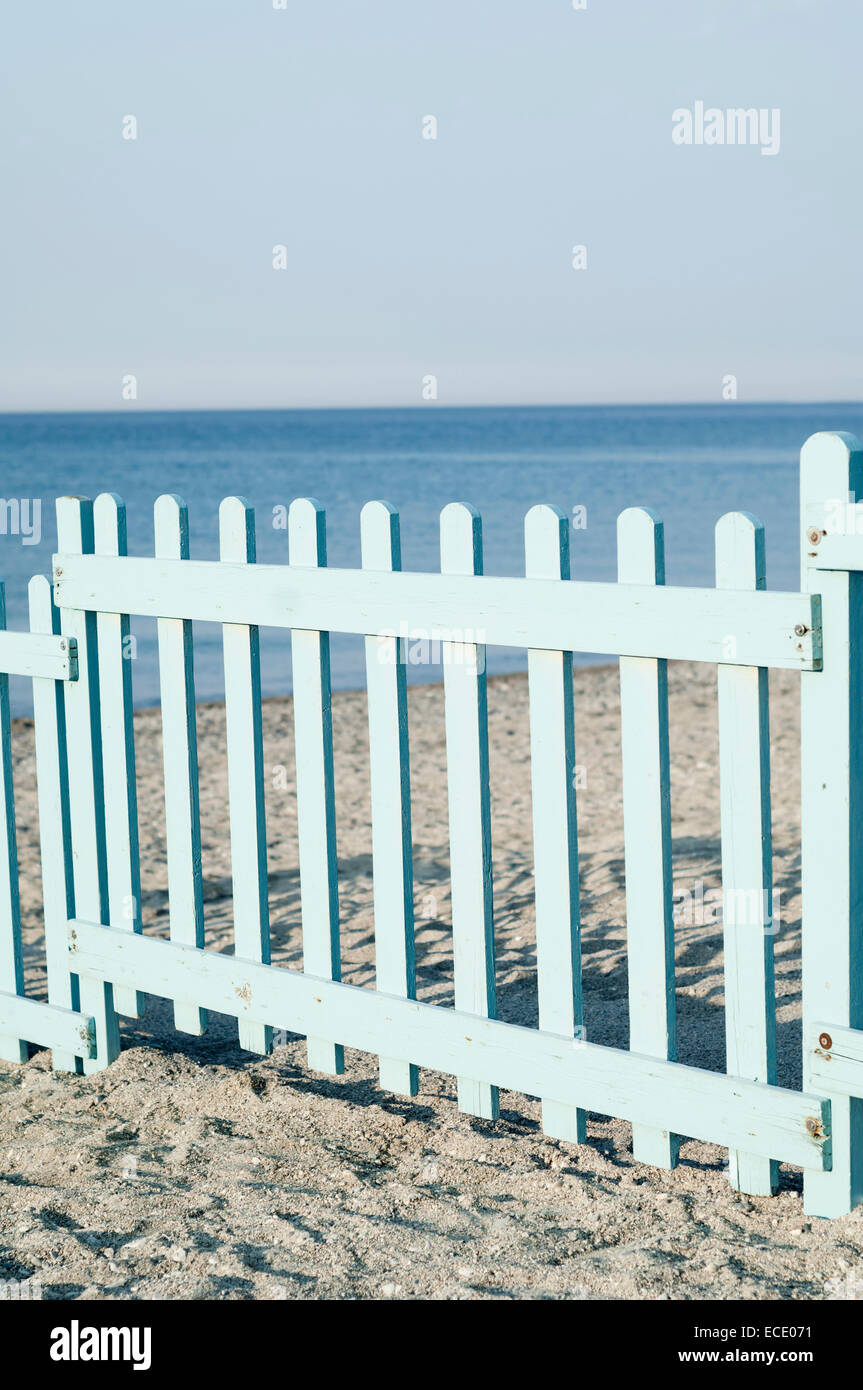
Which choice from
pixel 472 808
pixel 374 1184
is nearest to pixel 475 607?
pixel 472 808

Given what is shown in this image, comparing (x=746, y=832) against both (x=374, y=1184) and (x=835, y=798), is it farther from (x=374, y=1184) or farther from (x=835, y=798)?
(x=374, y=1184)

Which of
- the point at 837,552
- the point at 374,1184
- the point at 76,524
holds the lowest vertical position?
the point at 374,1184

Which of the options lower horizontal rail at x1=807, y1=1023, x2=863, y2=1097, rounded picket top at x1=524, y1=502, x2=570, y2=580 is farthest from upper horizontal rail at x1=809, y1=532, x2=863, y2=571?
lower horizontal rail at x1=807, y1=1023, x2=863, y2=1097

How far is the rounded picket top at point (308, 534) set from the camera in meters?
3.50

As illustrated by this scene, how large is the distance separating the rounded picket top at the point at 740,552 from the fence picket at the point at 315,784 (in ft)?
3.45

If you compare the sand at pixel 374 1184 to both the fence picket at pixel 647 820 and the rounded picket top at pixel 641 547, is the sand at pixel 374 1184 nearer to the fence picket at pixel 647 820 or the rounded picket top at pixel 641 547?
the fence picket at pixel 647 820

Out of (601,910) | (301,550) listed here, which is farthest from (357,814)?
(301,550)

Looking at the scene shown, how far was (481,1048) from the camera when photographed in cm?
332

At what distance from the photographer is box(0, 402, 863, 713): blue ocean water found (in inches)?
827

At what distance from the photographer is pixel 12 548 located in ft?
80.4

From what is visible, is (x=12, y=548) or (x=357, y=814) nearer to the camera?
(x=357, y=814)

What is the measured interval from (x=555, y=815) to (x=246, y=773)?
38.1 inches
